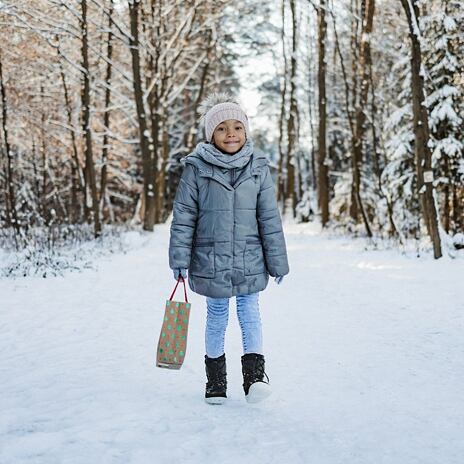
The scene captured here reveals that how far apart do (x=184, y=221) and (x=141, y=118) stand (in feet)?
41.2

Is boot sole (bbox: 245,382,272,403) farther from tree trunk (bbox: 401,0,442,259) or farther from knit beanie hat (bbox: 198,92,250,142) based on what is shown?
tree trunk (bbox: 401,0,442,259)

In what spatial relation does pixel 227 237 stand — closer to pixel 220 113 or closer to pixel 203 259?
pixel 203 259

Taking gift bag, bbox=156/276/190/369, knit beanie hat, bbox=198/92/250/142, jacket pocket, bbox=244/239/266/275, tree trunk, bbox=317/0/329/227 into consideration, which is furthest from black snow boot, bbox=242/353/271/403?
tree trunk, bbox=317/0/329/227

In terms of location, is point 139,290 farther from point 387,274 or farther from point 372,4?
point 372,4

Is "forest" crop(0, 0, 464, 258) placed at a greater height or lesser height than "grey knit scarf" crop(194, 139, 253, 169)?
greater

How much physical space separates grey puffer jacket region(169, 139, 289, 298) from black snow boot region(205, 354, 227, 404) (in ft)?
1.41

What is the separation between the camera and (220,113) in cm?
323

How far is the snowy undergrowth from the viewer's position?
7.80 metres

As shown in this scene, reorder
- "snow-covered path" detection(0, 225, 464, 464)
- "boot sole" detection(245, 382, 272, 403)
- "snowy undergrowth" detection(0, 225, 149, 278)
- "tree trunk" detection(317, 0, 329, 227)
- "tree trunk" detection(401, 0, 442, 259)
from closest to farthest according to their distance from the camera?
"snow-covered path" detection(0, 225, 464, 464)
"boot sole" detection(245, 382, 272, 403)
"snowy undergrowth" detection(0, 225, 149, 278)
"tree trunk" detection(401, 0, 442, 259)
"tree trunk" detection(317, 0, 329, 227)

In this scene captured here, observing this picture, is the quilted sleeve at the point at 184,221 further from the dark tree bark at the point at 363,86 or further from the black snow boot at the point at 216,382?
the dark tree bark at the point at 363,86

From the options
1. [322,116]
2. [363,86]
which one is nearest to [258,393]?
[363,86]

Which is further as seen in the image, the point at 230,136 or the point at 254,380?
the point at 230,136

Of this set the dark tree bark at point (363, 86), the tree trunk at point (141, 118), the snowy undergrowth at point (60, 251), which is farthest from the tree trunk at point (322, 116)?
the snowy undergrowth at point (60, 251)

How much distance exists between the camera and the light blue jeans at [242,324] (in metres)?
3.15
